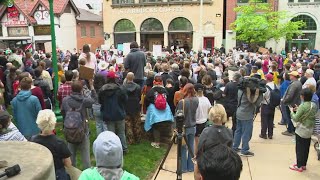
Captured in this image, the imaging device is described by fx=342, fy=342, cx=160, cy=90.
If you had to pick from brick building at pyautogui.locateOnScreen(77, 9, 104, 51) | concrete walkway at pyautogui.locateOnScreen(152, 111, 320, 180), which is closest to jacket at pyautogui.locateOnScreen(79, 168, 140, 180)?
concrete walkway at pyautogui.locateOnScreen(152, 111, 320, 180)

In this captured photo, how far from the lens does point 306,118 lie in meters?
6.62

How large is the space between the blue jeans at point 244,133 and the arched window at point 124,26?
33184 millimetres

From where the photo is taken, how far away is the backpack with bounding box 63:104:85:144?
18.7 ft

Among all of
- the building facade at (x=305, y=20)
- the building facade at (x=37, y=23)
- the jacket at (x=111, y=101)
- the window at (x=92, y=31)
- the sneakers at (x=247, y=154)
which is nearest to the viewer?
the jacket at (x=111, y=101)

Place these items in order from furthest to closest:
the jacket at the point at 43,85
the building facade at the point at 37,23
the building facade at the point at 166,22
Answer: the building facade at the point at 37,23, the building facade at the point at 166,22, the jacket at the point at 43,85

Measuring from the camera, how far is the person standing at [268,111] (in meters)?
8.84

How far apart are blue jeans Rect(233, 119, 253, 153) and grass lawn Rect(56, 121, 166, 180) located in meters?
1.76

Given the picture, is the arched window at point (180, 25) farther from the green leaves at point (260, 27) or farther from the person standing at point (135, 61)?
the person standing at point (135, 61)

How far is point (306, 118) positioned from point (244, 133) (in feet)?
4.87

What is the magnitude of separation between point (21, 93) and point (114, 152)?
3875 mm

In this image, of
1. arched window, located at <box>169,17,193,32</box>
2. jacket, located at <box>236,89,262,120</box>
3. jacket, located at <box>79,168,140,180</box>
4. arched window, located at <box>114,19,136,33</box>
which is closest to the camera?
jacket, located at <box>79,168,140,180</box>

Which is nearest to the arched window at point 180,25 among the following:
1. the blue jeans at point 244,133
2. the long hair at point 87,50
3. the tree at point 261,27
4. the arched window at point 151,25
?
the arched window at point 151,25

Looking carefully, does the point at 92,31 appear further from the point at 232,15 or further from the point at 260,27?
the point at 260,27

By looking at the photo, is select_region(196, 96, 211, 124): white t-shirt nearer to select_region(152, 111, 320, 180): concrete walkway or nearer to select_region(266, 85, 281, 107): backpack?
select_region(152, 111, 320, 180): concrete walkway
